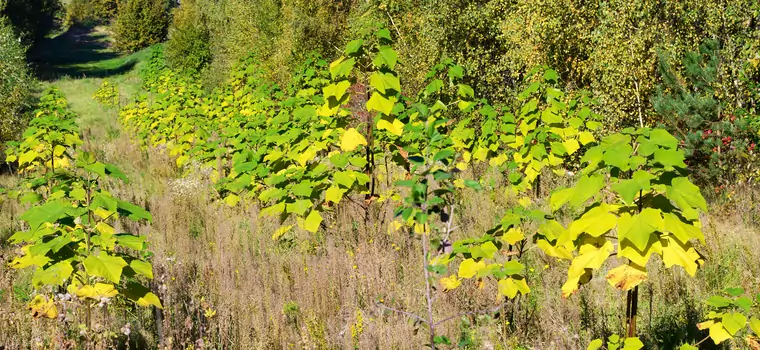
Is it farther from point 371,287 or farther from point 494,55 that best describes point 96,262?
point 494,55

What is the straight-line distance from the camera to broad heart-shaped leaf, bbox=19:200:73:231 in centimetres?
273

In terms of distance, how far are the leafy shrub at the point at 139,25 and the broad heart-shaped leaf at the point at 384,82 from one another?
45.9 meters

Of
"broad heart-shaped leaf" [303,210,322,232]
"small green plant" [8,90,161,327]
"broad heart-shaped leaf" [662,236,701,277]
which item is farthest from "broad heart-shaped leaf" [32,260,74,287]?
"broad heart-shaped leaf" [662,236,701,277]

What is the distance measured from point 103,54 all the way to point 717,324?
51.1 m

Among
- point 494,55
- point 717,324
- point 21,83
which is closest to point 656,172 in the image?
point 717,324

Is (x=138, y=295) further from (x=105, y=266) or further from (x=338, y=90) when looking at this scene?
(x=338, y=90)

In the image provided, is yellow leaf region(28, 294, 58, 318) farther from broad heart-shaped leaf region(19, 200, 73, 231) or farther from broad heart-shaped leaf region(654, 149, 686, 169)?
broad heart-shaped leaf region(654, 149, 686, 169)

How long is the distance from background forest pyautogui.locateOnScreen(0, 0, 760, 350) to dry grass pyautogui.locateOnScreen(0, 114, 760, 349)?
0.08ft

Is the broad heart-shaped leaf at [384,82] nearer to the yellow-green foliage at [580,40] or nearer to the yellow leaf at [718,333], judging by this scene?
the yellow-green foliage at [580,40]

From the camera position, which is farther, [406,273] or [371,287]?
[406,273]

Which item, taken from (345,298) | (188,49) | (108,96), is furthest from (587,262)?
(188,49)

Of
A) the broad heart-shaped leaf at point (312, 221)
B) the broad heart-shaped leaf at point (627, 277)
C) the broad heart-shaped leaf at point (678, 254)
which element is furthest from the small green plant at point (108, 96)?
the broad heart-shaped leaf at point (678, 254)

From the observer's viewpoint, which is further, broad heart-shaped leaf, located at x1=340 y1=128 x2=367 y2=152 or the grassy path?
the grassy path

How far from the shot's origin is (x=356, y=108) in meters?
13.5
